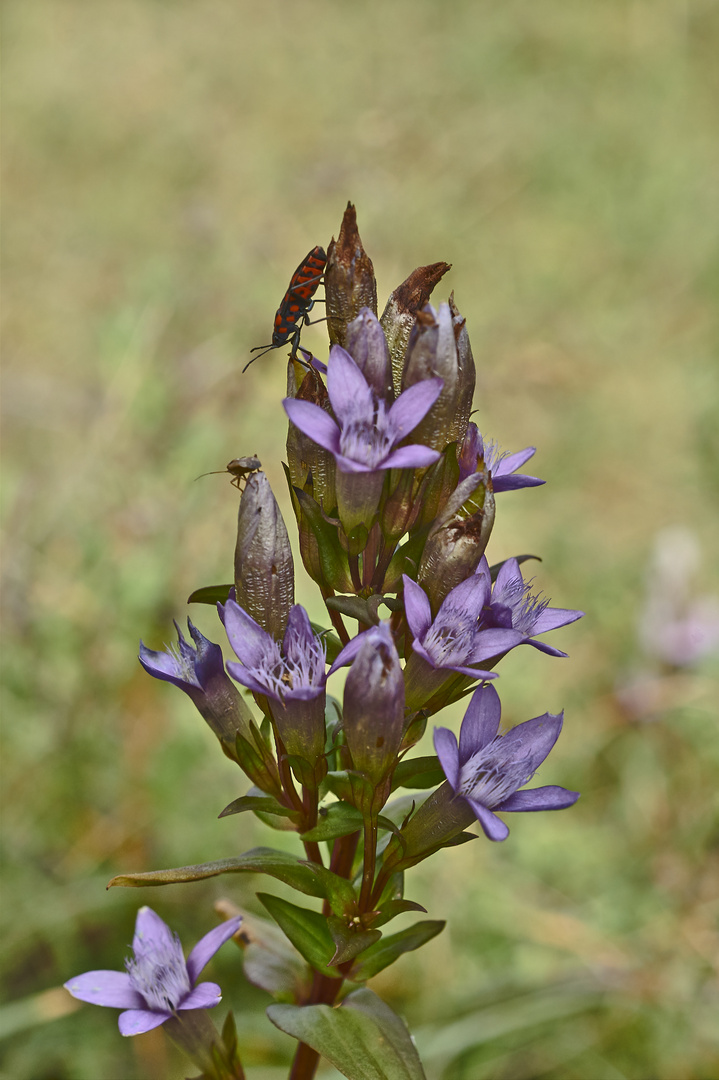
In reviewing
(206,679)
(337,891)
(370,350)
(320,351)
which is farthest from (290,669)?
(320,351)

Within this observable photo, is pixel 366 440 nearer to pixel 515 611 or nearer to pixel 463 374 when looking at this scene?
pixel 463 374

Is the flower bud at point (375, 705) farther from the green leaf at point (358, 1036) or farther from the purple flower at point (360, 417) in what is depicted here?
the green leaf at point (358, 1036)

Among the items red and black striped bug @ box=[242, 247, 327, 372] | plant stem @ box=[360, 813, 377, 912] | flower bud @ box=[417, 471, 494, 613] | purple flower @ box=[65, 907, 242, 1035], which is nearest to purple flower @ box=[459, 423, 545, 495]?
flower bud @ box=[417, 471, 494, 613]

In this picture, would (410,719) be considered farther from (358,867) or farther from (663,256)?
(663,256)

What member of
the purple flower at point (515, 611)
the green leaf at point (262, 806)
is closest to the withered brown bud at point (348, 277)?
the purple flower at point (515, 611)

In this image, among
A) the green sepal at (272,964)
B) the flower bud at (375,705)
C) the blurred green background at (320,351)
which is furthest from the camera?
the blurred green background at (320,351)

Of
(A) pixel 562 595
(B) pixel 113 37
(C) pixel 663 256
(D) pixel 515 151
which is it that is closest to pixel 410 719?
(A) pixel 562 595
